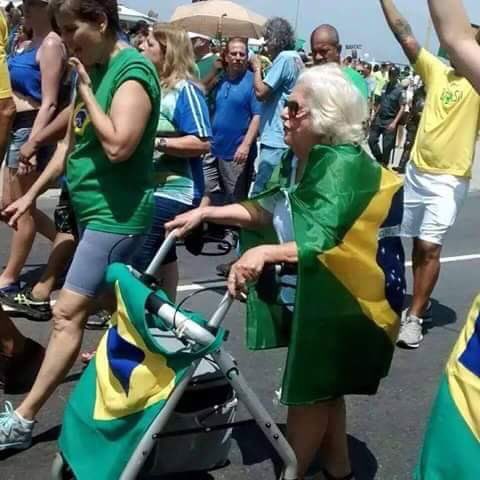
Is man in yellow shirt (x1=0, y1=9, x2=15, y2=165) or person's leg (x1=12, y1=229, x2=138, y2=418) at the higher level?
man in yellow shirt (x1=0, y1=9, x2=15, y2=165)

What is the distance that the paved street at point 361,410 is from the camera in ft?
11.9

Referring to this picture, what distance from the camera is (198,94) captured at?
4535 mm

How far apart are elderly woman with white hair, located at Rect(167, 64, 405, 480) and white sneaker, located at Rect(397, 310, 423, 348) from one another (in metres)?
2.18

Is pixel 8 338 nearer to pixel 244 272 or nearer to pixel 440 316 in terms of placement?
pixel 244 272

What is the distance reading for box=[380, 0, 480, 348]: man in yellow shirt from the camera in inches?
205

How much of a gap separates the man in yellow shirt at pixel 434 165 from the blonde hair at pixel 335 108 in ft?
7.39

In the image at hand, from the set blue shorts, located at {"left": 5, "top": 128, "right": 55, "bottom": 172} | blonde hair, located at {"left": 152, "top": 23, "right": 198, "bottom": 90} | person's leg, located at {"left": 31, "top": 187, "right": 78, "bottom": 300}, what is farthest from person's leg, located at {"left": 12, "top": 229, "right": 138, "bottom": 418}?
blue shorts, located at {"left": 5, "top": 128, "right": 55, "bottom": 172}

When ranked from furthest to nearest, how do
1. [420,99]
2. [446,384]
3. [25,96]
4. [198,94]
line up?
[420,99], [25,96], [198,94], [446,384]

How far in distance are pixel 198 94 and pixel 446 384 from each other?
102 inches

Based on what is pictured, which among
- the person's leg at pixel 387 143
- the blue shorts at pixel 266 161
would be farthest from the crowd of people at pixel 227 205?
the person's leg at pixel 387 143

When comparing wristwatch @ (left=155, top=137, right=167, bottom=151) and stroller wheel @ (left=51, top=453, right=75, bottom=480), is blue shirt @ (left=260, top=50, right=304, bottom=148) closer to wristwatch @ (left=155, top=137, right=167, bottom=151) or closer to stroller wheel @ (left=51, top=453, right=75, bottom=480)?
wristwatch @ (left=155, top=137, right=167, bottom=151)

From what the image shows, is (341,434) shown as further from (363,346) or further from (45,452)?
(45,452)

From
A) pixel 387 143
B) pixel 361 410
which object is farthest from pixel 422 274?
pixel 387 143

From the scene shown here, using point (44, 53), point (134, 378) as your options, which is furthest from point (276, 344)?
point (44, 53)
